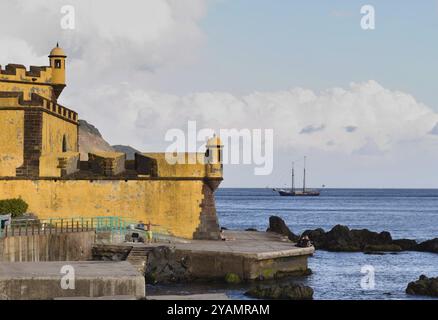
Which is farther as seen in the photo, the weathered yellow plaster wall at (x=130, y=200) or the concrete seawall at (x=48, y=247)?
the weathered yellow plaster wall at (x=130, y=200)

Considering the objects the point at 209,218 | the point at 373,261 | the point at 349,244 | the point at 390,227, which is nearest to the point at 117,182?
the point at 209,218

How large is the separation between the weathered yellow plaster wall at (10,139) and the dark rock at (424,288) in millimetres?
19671

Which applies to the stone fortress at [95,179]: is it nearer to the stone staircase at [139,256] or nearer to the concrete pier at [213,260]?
the concrete pier at [213,260]

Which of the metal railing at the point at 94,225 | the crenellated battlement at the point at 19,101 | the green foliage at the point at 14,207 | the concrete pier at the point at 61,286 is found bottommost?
the concrete pier at the point at 61,286

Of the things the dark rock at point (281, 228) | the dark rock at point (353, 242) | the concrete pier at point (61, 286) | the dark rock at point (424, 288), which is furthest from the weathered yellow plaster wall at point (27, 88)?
the dark rock at point (353, 242)

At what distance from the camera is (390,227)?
9862cm

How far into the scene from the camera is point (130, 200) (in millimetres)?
41969

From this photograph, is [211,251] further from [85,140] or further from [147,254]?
[85,140]

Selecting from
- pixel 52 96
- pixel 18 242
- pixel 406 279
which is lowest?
pixel 406 279

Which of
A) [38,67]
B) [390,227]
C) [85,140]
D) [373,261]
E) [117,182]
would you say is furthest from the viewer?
[85,140]

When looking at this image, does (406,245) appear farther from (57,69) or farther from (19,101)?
(19,101)

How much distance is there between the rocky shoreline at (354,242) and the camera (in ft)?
196

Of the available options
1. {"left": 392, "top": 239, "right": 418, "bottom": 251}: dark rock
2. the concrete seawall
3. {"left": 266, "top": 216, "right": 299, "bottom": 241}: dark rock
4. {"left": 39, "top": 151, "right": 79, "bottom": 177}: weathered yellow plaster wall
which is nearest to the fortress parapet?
{"left": 39, "top": 151, "right": 79, "bottom": 177}: weathered yellow plaster wall
